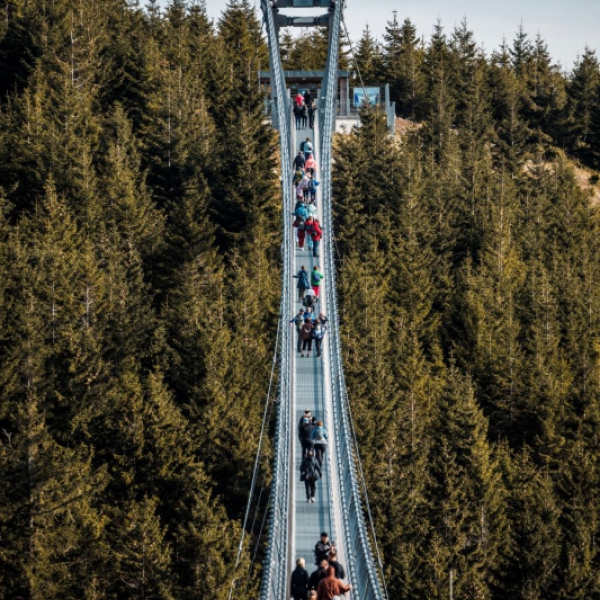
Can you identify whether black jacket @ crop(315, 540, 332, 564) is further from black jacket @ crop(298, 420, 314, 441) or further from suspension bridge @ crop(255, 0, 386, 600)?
black jacket @ crop(298, 420, 314, 441)

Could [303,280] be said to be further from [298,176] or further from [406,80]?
[406,80]

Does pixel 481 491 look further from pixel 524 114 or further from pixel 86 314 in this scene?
pixel 524 114

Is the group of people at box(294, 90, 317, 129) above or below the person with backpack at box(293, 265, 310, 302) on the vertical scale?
above

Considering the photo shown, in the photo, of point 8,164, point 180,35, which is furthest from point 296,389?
point 180,35

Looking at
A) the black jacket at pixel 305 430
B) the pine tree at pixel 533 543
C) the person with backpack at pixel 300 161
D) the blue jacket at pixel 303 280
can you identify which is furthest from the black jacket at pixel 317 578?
the pine tree at pixel 533 543

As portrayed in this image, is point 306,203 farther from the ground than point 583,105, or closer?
closer

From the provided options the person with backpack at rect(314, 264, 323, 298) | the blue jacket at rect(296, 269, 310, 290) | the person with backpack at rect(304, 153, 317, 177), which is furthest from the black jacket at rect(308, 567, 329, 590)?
the person with backpack at rect(304, 153, 317, 177)

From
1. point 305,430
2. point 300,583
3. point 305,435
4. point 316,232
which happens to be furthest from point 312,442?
point 316,232
